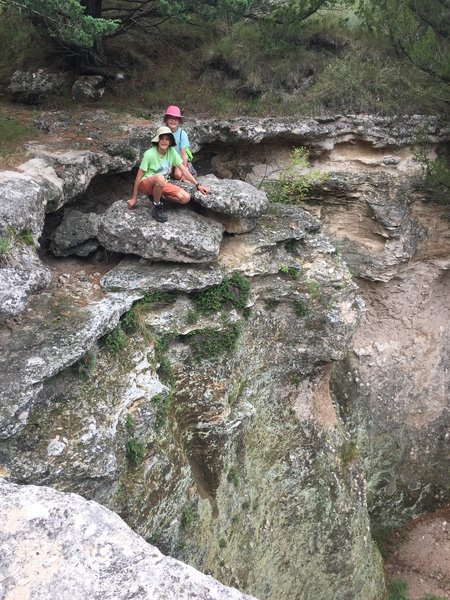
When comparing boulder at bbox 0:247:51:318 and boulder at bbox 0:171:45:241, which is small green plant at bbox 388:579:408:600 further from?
boulder at bbox 0:171:45:241

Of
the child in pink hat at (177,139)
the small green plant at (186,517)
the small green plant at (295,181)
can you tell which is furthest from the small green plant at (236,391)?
the small green plant at (295,181)

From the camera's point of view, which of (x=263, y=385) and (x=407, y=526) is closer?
(x=263, y=385)

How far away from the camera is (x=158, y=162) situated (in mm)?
8086

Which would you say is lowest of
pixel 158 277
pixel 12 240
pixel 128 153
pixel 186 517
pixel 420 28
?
pixel 186 517

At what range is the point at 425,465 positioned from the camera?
1423cm

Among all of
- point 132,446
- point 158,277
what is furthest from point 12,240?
A: point 132,446

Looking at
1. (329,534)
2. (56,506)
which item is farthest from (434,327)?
(56,506)

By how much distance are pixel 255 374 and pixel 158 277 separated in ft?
8.67

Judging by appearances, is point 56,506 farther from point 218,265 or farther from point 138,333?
point 218,265

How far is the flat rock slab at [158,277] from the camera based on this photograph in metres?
7.97

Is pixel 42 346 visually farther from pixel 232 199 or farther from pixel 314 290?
pixel 314 290

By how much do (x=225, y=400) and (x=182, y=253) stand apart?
254 cm

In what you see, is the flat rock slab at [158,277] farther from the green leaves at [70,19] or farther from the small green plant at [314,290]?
the green leaves at [70,19]

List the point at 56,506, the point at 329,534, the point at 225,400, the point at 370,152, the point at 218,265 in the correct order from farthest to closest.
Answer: the point at 370,152
the point at 329,534
the point at 218,265
the point at 225,400
the point at 56,506
